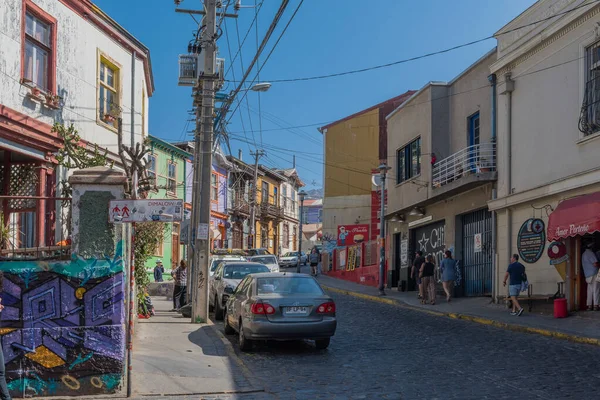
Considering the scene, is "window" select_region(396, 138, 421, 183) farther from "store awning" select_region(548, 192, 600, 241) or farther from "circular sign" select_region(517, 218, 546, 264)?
"store awning" select_region(548, 192, 600, 241)

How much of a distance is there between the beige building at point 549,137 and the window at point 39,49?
1201 cm

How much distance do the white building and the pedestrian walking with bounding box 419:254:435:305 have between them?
36.9 feet

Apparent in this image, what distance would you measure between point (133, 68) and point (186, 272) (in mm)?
6632

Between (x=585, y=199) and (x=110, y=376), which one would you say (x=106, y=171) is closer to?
(x=110, y=376)

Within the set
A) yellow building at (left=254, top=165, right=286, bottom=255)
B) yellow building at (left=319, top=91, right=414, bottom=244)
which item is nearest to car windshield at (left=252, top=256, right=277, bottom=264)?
yellow building at (left=319, top=91, right=414, bottom=244)

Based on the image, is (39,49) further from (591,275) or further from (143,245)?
(591,275)

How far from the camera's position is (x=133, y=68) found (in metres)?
17.7

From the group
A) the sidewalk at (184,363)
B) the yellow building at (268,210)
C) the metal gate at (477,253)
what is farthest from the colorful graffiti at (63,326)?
the yellow building at (268,210)

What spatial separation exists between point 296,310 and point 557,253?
873cm

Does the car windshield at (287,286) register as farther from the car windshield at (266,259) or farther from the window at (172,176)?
the window at (172,176)

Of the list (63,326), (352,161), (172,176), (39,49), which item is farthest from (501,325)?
(352,161)

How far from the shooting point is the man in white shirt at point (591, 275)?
1634cm

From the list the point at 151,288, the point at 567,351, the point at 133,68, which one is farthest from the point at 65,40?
the point at 151,288

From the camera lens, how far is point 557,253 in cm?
1767
